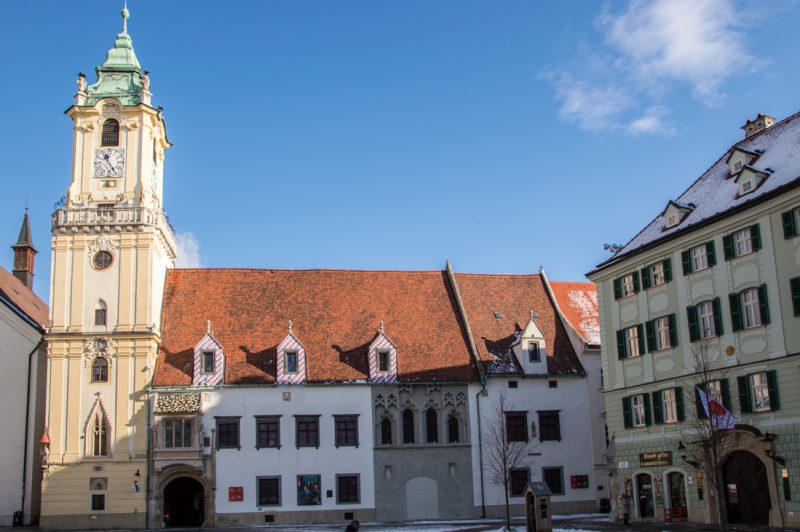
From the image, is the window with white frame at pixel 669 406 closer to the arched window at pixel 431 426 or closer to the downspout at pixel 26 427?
the arched window at pixel 431 426

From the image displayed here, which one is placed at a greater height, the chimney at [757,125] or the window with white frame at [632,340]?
the chimney at [757,125]

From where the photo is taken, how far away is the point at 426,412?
171ft

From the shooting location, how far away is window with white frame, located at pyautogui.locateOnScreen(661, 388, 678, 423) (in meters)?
39.5

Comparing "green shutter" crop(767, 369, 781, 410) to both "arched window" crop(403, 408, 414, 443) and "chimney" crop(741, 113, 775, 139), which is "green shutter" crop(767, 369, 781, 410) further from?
"arched window" crop(403, 408, 414, 443)

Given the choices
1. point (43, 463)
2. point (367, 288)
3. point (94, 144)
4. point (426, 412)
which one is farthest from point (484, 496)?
point (94, 144)

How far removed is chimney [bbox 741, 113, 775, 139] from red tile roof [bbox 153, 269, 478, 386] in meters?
19.4

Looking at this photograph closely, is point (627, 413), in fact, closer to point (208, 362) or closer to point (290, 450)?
point (290, 450)

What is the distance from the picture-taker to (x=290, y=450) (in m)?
49.9

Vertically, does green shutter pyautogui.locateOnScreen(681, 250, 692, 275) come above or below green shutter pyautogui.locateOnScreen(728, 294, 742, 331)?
above

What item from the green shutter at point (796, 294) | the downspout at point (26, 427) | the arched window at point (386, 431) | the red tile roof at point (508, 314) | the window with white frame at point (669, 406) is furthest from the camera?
the red tile roof at point (508, 314)

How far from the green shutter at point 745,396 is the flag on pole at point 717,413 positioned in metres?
1.32

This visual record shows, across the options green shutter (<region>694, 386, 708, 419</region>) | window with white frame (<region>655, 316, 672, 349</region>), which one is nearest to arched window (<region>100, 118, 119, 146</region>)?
window with white frame (<region>655, 316, 672, 349</region>)

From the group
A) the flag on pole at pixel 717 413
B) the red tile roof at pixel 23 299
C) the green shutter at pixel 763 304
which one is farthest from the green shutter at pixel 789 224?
the red tile roof at pixel 23 299

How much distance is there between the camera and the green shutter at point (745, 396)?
35.4m
